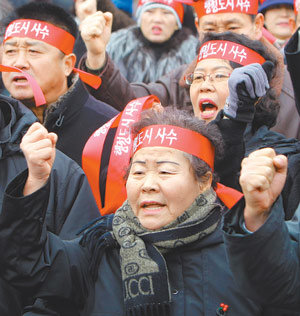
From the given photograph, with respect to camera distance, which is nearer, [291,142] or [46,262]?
[46,262]

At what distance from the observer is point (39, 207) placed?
11.0 ft

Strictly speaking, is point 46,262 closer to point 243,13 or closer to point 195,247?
point 195,247

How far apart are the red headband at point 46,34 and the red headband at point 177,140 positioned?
4.41ft

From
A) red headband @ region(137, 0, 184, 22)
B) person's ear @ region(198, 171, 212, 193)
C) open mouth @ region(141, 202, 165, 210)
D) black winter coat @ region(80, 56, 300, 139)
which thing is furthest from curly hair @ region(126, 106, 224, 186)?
red headband @ region(137, 0, 184, 22)

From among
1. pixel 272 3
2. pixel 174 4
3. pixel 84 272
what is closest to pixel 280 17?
pixel 272 3

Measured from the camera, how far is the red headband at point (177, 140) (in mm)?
3799

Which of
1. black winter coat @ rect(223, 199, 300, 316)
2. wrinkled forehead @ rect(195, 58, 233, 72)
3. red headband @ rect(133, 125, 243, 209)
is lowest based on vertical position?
black winter coat @ rect(223, 199, 300, 316)

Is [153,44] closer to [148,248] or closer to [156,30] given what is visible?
[156,30]

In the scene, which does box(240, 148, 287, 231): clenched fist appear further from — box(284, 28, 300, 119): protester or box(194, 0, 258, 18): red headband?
box(194, 0, 258, 18): red headband

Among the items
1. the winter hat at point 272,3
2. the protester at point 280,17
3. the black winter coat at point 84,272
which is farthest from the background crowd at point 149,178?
the winter hat at point 272,3

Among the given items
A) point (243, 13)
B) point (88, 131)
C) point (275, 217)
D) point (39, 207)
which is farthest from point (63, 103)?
point (275, 217)

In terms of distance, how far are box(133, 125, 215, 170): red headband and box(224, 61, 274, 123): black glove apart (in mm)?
320

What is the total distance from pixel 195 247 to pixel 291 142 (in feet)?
3.36

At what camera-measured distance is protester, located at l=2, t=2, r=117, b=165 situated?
16.4 ft
